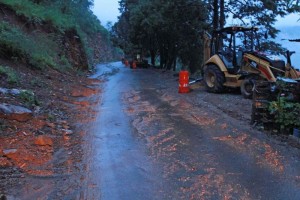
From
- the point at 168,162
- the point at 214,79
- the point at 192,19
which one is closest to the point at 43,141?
the point at 168,162

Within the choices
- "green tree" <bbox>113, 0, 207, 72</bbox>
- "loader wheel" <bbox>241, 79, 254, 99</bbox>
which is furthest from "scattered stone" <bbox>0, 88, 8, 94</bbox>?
"green tree" <bbox>113, 0, 207, 72</bbox>

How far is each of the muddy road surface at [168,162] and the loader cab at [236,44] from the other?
209 inches

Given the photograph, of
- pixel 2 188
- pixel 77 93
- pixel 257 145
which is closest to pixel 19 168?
pixel 2 188

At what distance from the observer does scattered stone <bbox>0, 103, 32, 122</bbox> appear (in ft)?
26.1

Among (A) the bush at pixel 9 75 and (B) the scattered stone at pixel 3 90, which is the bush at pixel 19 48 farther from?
(B) the scattered stone at pixel 3 90

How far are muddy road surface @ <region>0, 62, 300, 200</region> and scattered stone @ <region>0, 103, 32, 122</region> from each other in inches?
46.8

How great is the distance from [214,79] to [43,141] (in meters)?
9.99

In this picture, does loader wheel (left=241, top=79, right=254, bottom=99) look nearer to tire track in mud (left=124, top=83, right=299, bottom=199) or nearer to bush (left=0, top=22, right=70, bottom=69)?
tire track in mud (left=124, top=83, right=299, bottom=199)

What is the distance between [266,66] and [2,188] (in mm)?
10519

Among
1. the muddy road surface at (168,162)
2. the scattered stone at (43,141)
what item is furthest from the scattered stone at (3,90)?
the scattered stone at (43,141)

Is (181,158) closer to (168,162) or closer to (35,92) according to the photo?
(168,162)

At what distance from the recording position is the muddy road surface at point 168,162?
5062mm

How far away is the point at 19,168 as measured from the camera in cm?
585

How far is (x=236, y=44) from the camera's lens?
15.3 m
